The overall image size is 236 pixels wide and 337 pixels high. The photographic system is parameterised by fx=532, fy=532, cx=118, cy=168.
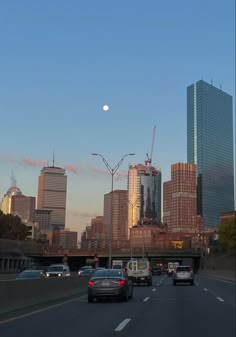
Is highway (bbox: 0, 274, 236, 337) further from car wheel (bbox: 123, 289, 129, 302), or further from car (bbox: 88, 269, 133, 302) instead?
car wheel (bbox: 123, 289, 129, 302)

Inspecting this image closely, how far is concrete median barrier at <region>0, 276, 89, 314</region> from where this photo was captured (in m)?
18.0

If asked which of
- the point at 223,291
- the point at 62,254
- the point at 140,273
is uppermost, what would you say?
the point at 62,254

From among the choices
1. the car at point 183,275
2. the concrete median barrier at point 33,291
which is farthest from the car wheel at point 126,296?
the car at point 183,275

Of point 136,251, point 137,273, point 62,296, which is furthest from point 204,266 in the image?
point 62,296

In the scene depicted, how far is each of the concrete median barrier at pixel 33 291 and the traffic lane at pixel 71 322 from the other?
100 cm

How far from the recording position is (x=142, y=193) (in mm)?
134750

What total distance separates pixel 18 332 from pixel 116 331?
7.76ft

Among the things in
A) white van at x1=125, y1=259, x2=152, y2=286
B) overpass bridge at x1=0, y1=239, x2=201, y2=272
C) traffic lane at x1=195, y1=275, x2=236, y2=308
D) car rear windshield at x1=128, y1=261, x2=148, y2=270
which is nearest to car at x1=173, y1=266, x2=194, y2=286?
traffic lane at x1=195, y1=275, x2=236, y2=308

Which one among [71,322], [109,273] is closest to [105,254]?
[109,273]

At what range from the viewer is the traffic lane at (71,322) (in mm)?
12820

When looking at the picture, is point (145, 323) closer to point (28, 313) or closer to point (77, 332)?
point (77, 332)

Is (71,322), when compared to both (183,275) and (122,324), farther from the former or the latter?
(183,275)

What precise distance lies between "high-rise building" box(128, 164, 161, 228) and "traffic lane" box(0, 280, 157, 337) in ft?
302

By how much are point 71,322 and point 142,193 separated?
119901 millimetres
